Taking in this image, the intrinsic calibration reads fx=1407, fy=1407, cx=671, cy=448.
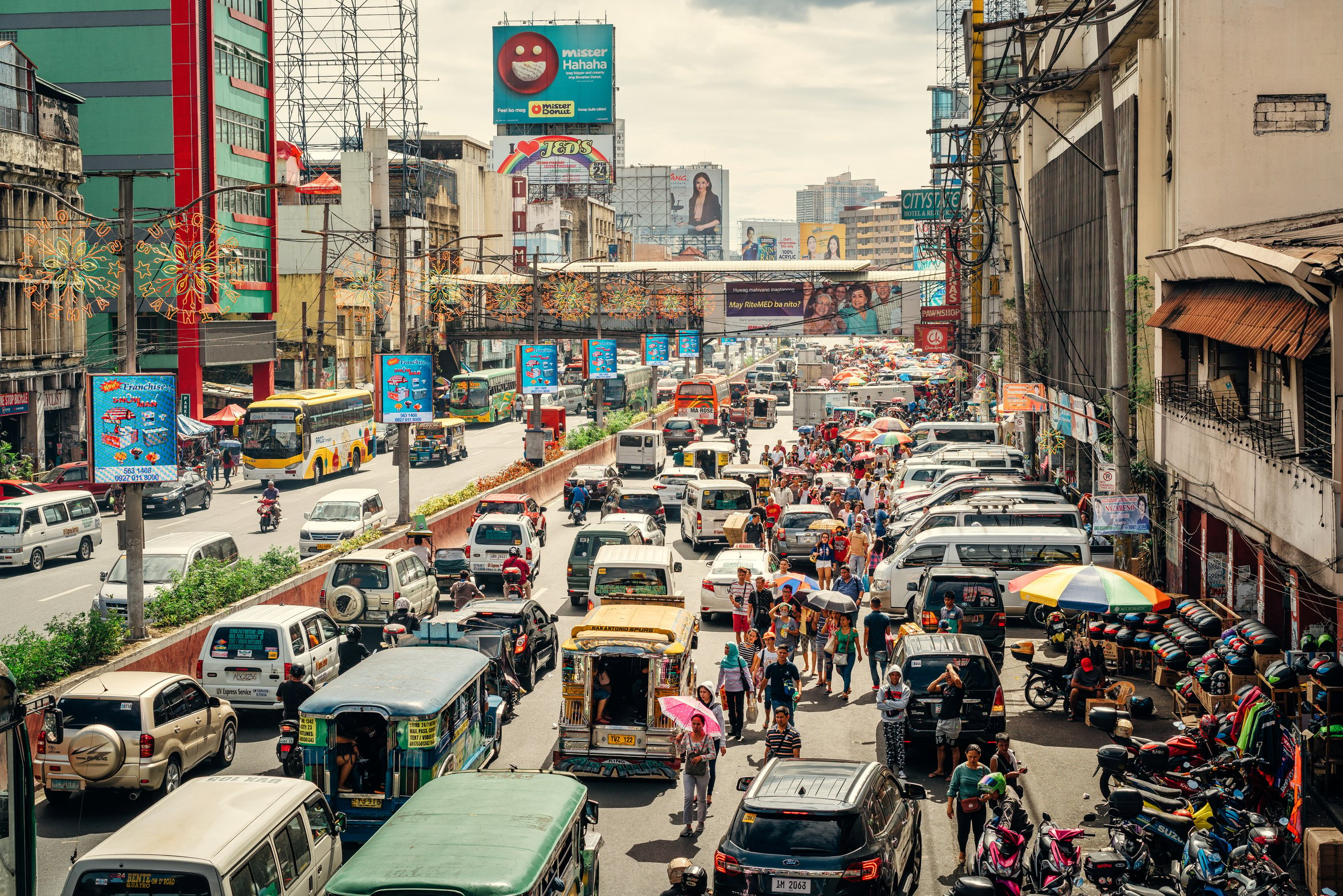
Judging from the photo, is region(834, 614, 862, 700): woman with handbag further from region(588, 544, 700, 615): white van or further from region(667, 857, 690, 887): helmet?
region(667, 857, 690, 887): helmet

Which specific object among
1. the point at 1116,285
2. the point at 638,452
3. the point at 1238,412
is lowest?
the point at 638,452

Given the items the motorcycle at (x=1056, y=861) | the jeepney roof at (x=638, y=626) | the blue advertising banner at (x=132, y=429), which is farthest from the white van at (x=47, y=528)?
the motorcycle at (x=1056, y=861)

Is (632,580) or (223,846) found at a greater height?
(223,846)

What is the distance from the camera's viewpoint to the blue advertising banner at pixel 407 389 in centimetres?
3528

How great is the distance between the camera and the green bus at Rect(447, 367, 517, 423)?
79688 mm

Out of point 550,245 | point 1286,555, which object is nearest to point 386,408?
point 1286,555

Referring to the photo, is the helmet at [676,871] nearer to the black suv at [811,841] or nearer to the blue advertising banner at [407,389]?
the black suv at [811,841]

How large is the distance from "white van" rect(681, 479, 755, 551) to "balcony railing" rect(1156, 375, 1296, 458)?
1422cm

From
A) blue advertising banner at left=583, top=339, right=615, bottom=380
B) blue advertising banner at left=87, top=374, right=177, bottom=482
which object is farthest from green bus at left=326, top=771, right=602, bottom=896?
blue advertising banner at left=583, top=339, right=615, bottom=380

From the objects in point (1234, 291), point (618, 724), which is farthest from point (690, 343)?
point (618, 724)

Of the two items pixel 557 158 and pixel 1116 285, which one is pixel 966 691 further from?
pixel 557 158

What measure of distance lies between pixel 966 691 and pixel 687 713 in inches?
155

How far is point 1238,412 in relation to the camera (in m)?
19.8

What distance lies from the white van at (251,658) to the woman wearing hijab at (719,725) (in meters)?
6.08
